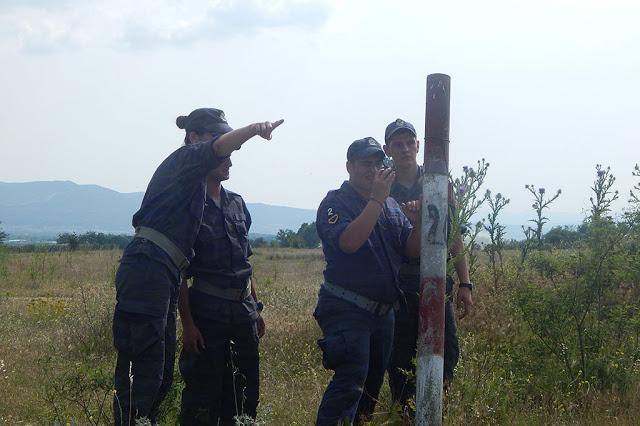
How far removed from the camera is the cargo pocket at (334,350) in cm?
348

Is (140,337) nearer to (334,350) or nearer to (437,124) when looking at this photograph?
(334,350)

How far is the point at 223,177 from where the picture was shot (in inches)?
153

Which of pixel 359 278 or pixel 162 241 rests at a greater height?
pixel 162 241

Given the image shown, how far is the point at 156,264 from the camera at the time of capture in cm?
323

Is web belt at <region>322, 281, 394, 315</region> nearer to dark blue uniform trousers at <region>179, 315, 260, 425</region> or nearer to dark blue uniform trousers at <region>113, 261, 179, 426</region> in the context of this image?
dark blue uniform trousers at <region>179, 315, 260, 425</region>

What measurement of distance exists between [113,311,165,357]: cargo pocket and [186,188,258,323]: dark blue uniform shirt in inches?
23.0

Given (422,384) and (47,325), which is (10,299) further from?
(422,384)

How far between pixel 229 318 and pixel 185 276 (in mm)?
364

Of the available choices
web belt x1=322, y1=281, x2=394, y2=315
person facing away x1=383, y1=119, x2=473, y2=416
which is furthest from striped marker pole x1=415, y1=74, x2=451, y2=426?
person facing away x1=383, y1=119, x2=473, y2=416

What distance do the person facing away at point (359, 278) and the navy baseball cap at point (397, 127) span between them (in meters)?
0.53

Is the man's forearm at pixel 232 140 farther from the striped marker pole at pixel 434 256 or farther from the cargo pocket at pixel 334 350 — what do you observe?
the cargo pocket at pixel 334 350

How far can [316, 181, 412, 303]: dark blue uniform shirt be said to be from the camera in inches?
143

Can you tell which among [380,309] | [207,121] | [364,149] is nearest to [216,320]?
[380,309]

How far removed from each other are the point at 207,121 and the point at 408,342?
1904 millimetres
